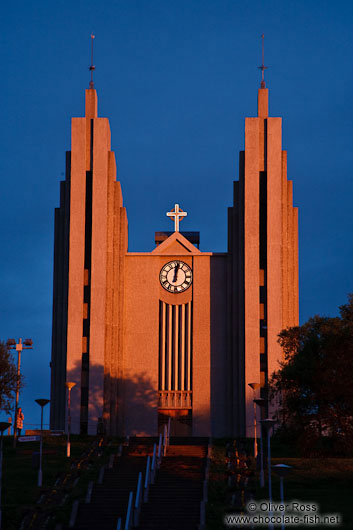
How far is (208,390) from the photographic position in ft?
209

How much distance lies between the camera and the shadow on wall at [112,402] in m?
60.1

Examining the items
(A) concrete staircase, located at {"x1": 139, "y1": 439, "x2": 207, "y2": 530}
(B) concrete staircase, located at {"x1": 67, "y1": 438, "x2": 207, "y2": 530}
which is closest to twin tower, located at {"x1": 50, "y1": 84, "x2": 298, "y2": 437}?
(B) concrete staircase, located at {"x1": 67, "y1": 438, "x2": 207, "y2": 530}

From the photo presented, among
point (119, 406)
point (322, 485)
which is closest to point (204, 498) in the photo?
point (322, 485)

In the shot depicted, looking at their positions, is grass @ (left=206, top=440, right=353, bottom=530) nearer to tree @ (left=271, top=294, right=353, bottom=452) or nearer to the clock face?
tree @ (left=271, top=294, right=353, bottom=452)

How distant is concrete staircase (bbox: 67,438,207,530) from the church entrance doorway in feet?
52.1

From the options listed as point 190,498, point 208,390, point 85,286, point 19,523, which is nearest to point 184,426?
point 208,390

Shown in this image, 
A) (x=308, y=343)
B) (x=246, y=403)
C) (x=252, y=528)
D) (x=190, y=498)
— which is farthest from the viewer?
(x=246, y=403)

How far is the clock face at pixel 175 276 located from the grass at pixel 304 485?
17698 mm

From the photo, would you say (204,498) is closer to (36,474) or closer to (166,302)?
(36,474)

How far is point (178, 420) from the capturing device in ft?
208

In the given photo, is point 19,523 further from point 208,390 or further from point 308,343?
point 208,390

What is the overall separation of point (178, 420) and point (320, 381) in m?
22.2

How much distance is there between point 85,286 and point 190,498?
29583 mm

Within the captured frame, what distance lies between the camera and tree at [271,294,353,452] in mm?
40906
